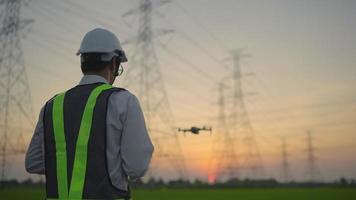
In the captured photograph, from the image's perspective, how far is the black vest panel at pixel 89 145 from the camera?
8.99 feet

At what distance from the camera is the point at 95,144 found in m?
2.79

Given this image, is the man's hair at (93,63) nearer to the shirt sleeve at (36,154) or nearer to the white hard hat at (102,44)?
the white hard hat at (102,44)

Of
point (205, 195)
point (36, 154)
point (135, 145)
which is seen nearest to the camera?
point (135, 145)

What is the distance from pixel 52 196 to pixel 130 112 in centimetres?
68

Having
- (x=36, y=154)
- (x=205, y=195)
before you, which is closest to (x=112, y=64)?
(x=36, y=154)

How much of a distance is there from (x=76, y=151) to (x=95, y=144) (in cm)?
12

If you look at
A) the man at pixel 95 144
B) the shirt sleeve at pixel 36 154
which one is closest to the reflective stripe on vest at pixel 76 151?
the man at pixel 95 144

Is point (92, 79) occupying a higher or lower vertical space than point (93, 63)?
lower

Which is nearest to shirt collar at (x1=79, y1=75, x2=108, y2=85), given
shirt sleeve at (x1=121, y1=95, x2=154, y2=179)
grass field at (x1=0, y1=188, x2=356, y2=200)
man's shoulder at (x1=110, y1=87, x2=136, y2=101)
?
man's shoulder at (x1=110, y1=87, x2=136, y2=101)

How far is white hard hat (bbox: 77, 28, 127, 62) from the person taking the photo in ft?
10.1

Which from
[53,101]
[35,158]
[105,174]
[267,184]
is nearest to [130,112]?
[105,174]

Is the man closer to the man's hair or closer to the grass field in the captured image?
the man's hair

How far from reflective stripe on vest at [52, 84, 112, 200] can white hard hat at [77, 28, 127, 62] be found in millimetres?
239

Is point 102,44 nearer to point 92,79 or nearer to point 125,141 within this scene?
point 92,79
